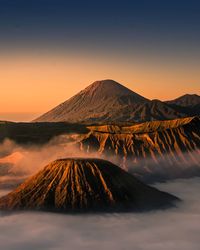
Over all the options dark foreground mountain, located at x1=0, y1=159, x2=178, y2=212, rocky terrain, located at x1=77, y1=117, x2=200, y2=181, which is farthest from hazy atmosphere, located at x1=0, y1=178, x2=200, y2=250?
rocky terrain, located at x1=77, y1=117, x2=200, y2=181

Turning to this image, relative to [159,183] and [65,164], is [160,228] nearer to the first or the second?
[65,164]

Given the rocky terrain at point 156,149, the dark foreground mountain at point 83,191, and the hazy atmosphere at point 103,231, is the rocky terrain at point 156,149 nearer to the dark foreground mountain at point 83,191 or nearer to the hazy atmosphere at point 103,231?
the dark foreground mountain at point 83,191

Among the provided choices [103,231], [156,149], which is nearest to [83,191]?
[103,231]

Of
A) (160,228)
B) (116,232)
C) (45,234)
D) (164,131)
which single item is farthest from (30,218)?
(164,131)

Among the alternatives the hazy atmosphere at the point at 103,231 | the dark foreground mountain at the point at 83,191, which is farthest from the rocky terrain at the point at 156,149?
the hazy atmosphere at the point at 103,231

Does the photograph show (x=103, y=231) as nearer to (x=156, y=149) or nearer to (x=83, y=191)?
(x=83, y=191)

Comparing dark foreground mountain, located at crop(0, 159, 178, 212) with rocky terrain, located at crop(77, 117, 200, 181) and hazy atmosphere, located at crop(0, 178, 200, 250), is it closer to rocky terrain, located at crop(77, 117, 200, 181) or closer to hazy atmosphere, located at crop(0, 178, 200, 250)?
hazy atmosphere, located at crop(0, 178, 200, 250)

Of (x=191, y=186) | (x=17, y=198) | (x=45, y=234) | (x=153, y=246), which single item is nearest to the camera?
(x=153, y=246)

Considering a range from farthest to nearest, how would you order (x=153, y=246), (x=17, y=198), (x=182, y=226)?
1. (x=17, y=198)
2. (x=182, y=226)
3. (x=153, y=246)
